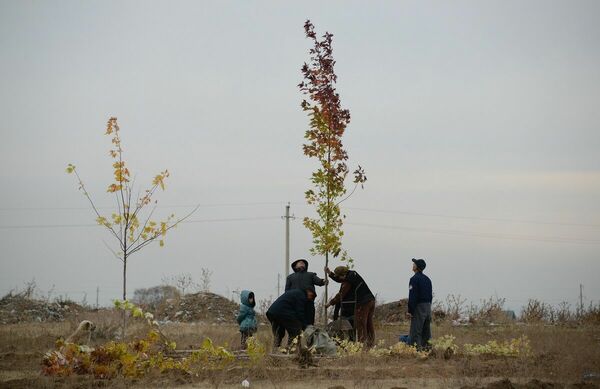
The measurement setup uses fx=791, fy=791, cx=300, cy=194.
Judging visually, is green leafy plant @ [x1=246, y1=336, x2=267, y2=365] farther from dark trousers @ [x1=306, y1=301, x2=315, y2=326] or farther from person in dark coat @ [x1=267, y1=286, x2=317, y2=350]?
dark trousers @ [x1=306, y1=301, x2=315, y2=326]

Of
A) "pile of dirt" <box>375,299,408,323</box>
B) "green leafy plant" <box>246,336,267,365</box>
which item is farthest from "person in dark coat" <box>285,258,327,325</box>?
"pile of dirt" <box>375,299,408,323</box>

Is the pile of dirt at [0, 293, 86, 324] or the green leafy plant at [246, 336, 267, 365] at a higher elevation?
the green leafy plant at [246, 336, 267, 365]

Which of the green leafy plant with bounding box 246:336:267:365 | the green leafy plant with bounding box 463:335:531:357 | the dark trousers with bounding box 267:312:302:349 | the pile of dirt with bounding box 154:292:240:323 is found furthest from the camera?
the pile of dirt with bounding box 154:292:240:323

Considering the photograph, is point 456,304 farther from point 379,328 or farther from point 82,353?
point 82,353

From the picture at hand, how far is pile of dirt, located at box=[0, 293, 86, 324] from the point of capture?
2745cm

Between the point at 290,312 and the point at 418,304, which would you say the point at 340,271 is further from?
the point at 290,312

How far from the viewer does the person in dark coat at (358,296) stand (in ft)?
54.7

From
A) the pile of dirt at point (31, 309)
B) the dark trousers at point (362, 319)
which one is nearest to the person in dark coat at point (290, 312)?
the dark trousers at point (362, 319)

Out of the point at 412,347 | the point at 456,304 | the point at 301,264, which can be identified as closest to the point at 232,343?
the point at 301,264

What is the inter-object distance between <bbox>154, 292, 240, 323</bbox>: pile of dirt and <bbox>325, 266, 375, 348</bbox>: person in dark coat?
1177 cm

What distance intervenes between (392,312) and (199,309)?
717cm

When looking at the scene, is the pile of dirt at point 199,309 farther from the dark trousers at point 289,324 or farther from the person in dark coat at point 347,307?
the dark trousers at point 289,324

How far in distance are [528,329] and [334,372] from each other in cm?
1046

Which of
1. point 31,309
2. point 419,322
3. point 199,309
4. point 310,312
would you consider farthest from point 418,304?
point 31,309
